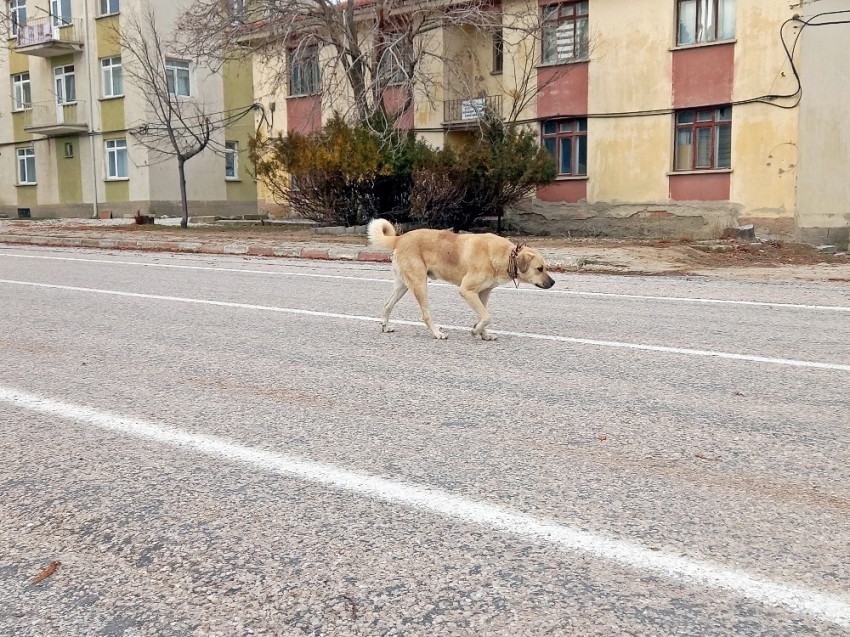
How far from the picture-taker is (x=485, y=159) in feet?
75.6

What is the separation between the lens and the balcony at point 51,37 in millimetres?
38062

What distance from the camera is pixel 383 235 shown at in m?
8.08

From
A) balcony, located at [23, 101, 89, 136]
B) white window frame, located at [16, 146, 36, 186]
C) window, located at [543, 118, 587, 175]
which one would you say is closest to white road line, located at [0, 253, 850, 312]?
window, located at [543, 118, 587, 175]

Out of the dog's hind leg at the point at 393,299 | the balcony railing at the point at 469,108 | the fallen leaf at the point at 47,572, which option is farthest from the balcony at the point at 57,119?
the fallen leaf at the point at 47,572

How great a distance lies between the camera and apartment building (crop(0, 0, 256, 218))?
37375 mm

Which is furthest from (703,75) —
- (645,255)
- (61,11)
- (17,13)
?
(17,13)

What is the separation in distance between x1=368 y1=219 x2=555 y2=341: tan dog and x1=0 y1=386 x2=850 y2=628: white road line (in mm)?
3302

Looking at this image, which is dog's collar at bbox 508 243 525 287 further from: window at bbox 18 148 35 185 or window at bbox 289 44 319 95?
window at bbox 18 148 35 185

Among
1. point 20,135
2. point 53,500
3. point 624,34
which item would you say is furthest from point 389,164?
point 20,135

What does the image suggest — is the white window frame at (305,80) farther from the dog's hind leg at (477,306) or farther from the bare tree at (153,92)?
the dog's hind leg at (477,306)

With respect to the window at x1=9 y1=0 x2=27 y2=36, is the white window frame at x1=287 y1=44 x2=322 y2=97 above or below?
below

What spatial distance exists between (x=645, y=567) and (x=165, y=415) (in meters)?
3.04

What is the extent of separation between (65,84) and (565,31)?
24083 millimetres

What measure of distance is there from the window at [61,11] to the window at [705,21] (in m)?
26.6
